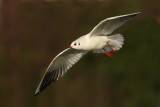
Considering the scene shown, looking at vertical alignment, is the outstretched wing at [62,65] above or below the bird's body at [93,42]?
below

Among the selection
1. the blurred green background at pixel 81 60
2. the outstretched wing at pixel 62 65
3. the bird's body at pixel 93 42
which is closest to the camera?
the bird's body at pixel 93 42

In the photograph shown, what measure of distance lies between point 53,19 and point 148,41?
2.27 meters

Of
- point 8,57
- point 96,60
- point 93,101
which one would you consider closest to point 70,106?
point 93,101

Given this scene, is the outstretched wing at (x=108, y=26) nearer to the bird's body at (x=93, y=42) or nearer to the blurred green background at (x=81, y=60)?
the bird's body at (x=93, y=42)

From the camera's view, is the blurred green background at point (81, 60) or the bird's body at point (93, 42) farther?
the blurred green background at point (81, 60)

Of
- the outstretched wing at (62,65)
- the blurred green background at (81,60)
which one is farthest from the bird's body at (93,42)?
the blurred green background at (81,60)

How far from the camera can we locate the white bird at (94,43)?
4.80 m

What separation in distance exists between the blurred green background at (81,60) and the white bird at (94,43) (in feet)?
14.1

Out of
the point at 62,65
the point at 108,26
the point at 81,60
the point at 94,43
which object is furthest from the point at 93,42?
the point at 81,60

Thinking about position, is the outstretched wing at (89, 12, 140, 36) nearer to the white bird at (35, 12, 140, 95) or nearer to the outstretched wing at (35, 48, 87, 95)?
the white bird at (35, 12, 140, 95)

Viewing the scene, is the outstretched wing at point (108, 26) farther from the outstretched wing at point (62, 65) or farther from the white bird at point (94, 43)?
the outstretched wing at point (62, 65)

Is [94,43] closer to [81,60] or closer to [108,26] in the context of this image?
[108,26]

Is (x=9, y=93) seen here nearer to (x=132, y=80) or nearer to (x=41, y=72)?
(x=41, y=72)

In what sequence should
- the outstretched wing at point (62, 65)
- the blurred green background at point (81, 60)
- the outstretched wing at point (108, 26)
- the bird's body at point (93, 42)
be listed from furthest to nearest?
1. the blurred green background at point (81, 60)
2. the outstretched wing at point (62, 65)
3. the bird's body at point (93, 42)
4. the outstretched wing at point (108, 26)
